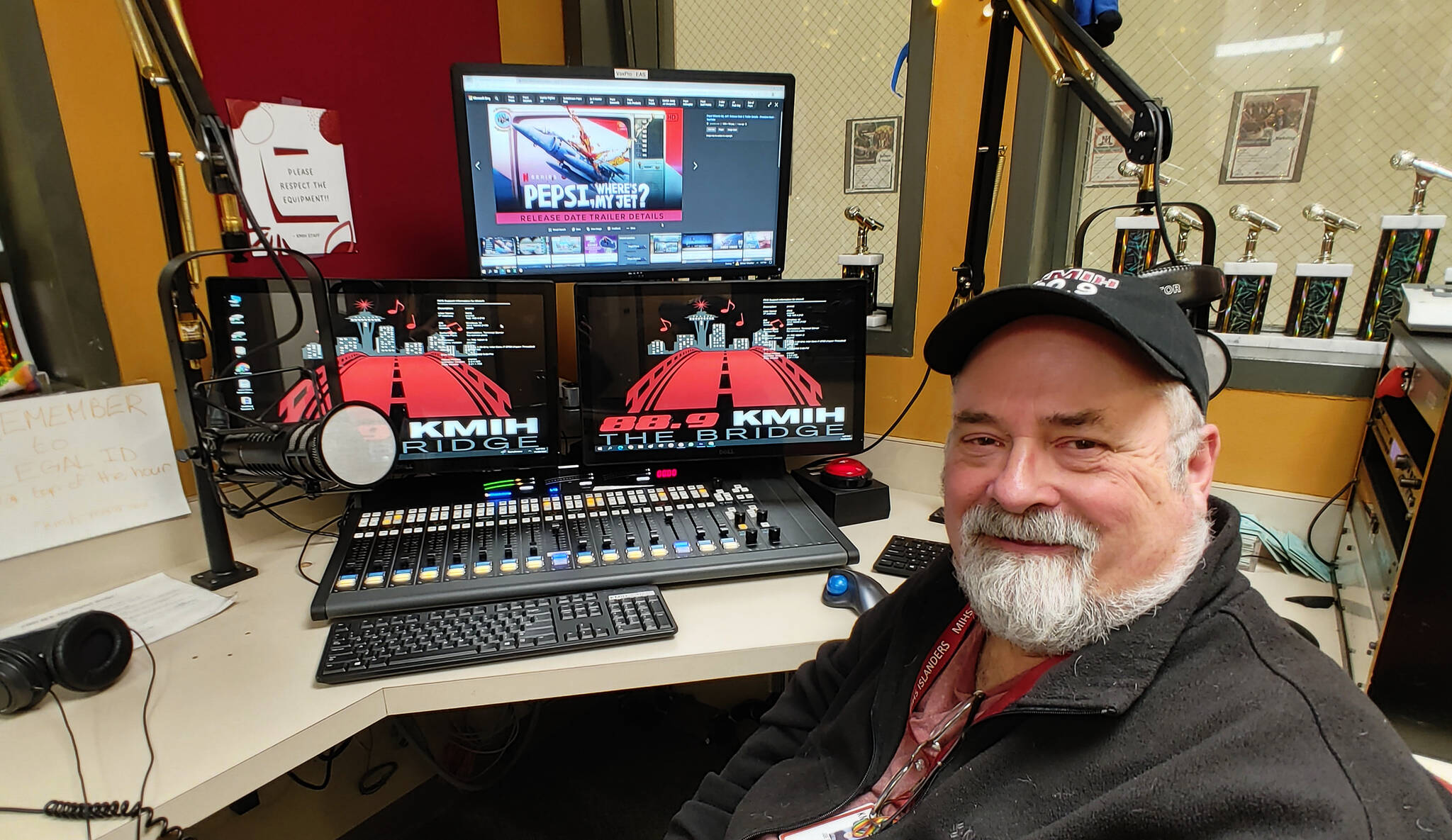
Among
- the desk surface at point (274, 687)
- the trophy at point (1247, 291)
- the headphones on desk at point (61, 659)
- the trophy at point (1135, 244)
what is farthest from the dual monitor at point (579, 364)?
the trophy at point (1247, 291)

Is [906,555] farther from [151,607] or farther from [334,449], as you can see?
[151,607]

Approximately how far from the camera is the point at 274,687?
3.26 feet

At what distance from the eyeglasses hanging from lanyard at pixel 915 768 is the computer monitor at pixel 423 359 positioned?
0.96m

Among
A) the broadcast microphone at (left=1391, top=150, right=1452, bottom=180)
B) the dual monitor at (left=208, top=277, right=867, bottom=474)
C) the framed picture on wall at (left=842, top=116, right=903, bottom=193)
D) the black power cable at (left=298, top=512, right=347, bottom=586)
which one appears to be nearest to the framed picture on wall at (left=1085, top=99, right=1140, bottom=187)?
the broadcast microphone at (left=1391, top=150, right=1452, bottom=180)

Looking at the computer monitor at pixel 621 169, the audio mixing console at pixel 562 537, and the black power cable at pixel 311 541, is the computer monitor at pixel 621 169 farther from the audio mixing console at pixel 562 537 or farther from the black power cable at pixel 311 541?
the black power cable at pixel 311 541

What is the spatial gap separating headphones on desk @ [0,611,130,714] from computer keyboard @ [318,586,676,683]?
11.0 inches

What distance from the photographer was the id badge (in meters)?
0.90

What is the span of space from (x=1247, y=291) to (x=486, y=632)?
166 centimetres

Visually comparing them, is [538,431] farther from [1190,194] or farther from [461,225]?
[1190,194]

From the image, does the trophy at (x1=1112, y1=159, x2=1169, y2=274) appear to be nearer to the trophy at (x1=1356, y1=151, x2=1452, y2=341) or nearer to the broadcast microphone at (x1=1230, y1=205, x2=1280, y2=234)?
the broadcast microphone at (x1=1230, y1=205, x2=1280, y2=234)

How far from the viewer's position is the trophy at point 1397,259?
134 centimetres

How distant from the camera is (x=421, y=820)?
1871 mm

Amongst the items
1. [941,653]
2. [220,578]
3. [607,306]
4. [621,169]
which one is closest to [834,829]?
[941,653]

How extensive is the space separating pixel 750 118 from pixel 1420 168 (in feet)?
4.04
